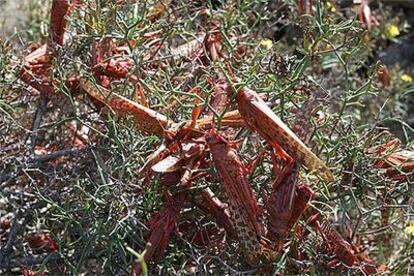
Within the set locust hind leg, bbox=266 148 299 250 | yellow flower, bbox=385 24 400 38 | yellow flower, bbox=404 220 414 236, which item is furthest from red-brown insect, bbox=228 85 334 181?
yellow flower, bbox=385 24 400 38

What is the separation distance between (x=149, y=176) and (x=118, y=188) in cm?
9

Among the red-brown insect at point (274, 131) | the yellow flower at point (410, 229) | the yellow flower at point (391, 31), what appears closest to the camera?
the red-brown insect at point (274, 131)

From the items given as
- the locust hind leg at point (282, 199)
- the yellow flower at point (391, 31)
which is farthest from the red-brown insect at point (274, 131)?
the yellow flower at point (391, 31)


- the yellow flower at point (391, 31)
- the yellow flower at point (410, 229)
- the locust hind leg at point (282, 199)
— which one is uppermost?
the locust hind leg at point (282, 199)

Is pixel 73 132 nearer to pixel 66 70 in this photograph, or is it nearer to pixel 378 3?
pixel 66 70

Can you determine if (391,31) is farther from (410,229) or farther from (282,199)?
(282,199)

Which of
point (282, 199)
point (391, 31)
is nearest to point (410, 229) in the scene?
point (282, 199)

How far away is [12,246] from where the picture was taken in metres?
1.59

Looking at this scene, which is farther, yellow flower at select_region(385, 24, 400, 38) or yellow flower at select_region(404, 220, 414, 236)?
yellow flower at select_region(385, 24, 400, 38)

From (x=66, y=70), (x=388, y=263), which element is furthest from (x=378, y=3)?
(x=66, y=70)

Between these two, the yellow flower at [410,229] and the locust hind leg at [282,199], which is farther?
the yellow flower at [410,229]

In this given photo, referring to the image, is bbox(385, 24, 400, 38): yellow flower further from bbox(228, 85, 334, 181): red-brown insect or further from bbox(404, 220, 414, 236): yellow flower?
bbox(228, 85, 334, 181): red-brown insect

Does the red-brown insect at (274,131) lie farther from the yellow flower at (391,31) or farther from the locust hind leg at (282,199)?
the yellow flower at (391,31)

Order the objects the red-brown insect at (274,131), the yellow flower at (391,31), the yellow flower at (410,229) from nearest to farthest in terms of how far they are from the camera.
Result: the red-brown insect at (274,131), the yellow flower at (410,229), the yellow flower at (391,31)
